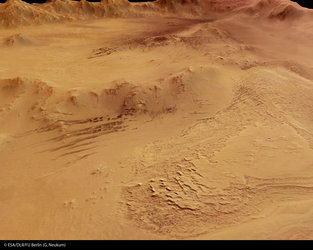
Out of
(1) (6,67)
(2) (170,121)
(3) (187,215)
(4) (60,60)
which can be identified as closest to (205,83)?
(2) (170,121)

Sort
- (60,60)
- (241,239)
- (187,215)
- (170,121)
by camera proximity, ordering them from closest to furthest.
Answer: (241,239)
(187,215)
(170,121)
(60,60)

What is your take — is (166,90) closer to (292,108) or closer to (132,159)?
(132,159)

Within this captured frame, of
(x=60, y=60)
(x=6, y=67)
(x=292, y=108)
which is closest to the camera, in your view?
(x=292, y=108)

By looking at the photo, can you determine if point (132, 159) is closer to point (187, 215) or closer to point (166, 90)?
point (187, 215)

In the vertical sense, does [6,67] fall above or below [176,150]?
above

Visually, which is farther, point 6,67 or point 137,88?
point 6,67

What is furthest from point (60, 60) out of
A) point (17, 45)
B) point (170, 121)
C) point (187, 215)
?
point (187, 215)

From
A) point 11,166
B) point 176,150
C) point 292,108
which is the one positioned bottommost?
point 11,166
